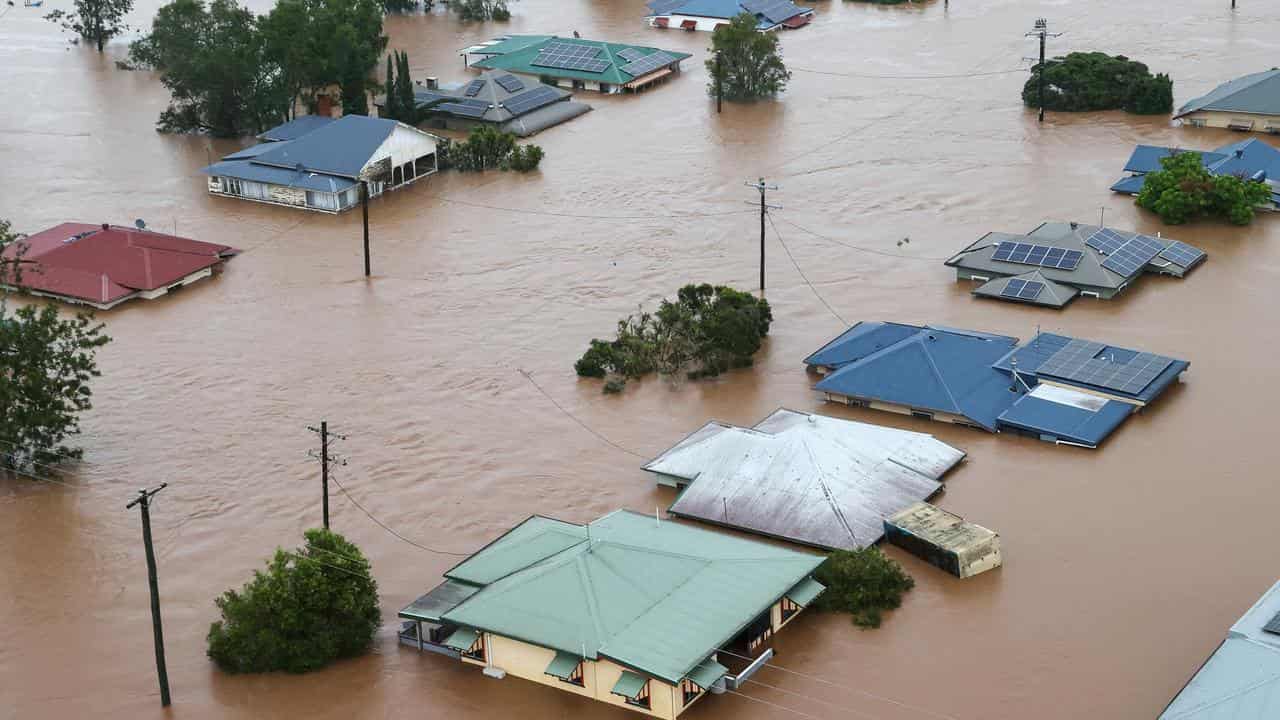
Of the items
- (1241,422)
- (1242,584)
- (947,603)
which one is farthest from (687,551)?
(1241,422)

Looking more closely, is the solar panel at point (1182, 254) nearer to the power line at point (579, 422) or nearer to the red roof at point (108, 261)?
the power line at point (579, 422)

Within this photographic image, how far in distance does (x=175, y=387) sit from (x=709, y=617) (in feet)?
73.0

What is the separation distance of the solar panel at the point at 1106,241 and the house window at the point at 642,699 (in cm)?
2807

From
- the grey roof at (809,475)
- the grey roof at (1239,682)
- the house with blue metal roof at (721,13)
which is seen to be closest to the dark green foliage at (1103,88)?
the house with blue metal roof at (721,13)

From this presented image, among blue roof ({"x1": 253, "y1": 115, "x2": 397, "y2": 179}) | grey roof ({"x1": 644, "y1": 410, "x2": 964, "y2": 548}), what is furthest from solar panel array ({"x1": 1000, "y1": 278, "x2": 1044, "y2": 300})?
blue roof ({"x1": 253, "y1": 115, "x2": 397, "y2": 179})

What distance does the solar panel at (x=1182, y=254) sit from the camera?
2094 inches

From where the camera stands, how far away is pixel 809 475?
37.6 m

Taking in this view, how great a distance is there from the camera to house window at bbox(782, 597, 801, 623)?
32969 millimetres

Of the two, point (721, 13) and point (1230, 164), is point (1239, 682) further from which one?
point (721, 13)

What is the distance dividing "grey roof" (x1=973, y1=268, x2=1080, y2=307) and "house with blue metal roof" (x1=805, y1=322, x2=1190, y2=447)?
4566 millimetres

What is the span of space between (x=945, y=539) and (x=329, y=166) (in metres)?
36.3

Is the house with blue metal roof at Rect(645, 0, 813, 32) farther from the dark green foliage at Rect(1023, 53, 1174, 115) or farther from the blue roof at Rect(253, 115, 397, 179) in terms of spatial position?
the blue roof at Rect(253, 115, 397, 179)

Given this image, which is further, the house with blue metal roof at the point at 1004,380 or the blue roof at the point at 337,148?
the blue roof at the point at 337,148

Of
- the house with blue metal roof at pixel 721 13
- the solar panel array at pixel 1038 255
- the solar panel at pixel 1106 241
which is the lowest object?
the solar panel array at pixel 1038 255
